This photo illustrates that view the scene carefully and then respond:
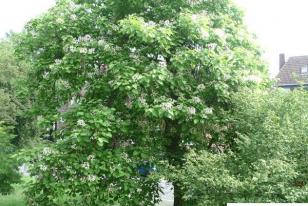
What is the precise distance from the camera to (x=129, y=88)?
26.1 feet

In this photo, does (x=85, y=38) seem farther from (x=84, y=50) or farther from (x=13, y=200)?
(x=13, y=200)

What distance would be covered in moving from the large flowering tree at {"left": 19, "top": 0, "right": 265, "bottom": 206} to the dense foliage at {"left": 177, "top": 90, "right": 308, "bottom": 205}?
70 cm

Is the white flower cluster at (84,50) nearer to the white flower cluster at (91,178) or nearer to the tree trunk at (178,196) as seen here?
the white flower cluster at (91,178)

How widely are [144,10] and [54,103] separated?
2.62 metres

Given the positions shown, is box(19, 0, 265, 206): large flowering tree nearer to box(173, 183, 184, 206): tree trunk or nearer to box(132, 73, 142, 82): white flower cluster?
box(132, 73, 142, 82): white flower cluster

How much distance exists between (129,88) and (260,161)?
2.47 meters

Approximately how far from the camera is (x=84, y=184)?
8328mm

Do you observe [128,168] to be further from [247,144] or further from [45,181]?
[247,144]

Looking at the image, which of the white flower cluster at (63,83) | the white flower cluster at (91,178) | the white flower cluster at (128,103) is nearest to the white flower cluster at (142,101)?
the white flower cluster at (128,103)

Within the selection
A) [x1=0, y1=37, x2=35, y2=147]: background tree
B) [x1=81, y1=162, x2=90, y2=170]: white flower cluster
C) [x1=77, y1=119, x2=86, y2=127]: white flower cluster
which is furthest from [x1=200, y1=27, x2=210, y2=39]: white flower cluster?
[x1=0, y1=37, x2=35, y2=147]: background tree

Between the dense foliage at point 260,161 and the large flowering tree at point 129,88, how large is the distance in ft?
2.29

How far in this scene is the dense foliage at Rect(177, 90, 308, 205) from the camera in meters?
6.66

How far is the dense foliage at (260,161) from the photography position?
6664mm

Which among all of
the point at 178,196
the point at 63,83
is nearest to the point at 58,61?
the point at 63,83
